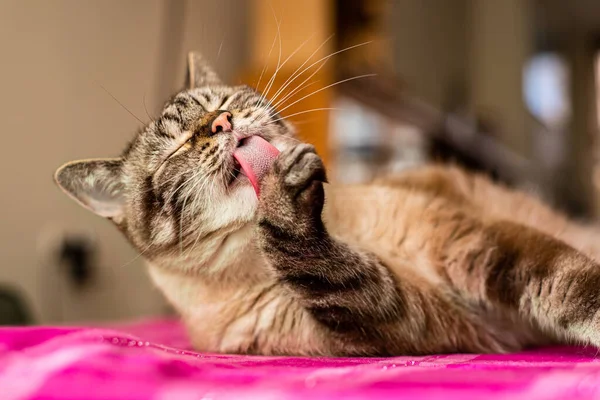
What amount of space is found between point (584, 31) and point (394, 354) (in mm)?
7761

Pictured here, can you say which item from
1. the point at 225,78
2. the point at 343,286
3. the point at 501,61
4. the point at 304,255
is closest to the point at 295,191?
the point at 304,255

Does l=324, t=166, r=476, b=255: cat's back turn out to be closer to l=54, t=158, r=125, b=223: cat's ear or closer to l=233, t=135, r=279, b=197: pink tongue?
l=233, t=135, r=279, b=197: pink tongue

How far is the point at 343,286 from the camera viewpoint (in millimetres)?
1021

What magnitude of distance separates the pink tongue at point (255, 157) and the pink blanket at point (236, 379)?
350mm

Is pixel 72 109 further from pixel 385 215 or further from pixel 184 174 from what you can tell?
pixel 385 215

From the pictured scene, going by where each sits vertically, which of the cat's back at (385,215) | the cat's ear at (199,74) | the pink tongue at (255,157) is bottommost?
the cat's back at (385,215)

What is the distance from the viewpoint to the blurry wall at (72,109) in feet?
7.39

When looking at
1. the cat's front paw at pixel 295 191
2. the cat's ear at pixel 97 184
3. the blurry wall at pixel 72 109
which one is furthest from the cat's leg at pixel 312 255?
the blurry wall at pixel 72 109

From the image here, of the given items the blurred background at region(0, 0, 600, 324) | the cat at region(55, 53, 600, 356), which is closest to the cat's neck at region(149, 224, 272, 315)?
the cat at region(55, 53, 600, 356)

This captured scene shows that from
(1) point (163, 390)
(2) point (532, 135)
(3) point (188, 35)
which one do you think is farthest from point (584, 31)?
(1) point (163, 390)

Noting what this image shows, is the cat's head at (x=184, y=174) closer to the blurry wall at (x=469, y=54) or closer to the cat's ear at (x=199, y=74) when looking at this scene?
the cat's ear at (x=199, y=74)

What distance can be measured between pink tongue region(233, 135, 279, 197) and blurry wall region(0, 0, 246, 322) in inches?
43.7

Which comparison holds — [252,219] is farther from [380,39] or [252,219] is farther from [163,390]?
[380,39]

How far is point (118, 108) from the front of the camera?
8.66 feet
